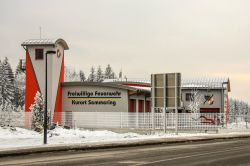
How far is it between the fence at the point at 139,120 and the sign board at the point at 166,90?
107cm

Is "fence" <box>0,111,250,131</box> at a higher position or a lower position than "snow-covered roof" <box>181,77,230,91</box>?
lower

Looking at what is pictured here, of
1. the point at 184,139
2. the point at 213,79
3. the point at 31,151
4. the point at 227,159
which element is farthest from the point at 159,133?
the point at 213,79

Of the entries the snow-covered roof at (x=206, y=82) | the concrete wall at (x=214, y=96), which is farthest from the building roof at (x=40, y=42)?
the snow-covered roof at (x=206, y=82)

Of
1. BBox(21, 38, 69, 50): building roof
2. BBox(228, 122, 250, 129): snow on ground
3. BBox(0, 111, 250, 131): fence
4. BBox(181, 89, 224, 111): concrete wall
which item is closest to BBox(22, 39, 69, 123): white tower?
BBox(21, 38, 69, 50): building roof

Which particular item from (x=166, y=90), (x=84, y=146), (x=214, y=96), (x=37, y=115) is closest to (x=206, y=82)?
(x=214, y=96)

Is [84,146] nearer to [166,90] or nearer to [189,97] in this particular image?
[166,90]

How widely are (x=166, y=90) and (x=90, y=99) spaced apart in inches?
653

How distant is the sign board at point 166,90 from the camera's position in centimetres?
3097

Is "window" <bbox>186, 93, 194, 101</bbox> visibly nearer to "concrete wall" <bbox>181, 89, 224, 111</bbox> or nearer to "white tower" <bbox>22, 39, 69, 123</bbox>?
"concrete wall" <bbox>181, 89, 224, 111</bbox>

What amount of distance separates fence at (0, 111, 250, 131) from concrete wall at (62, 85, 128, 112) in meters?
8.06

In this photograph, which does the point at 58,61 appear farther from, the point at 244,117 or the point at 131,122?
the point at 244,117

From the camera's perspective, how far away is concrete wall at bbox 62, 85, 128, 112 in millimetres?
45406

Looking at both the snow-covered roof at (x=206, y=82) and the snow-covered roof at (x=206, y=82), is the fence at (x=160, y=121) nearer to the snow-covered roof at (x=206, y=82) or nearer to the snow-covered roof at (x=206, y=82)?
the snow-covered roof at (x=206, y=82)

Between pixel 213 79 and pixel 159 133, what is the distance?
4113 centimetres
